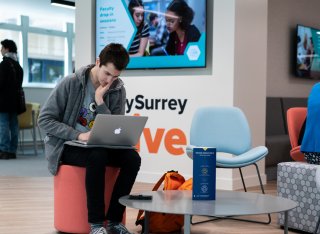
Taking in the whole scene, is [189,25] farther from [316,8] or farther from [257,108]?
[316,8]

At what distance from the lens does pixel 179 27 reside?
5551 mm

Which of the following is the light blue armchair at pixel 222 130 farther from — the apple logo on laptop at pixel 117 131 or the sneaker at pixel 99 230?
the sneaker at pixel 99 230

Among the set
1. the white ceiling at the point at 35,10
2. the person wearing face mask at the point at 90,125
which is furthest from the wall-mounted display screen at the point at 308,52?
the person wearing face mask at the point at 90,125

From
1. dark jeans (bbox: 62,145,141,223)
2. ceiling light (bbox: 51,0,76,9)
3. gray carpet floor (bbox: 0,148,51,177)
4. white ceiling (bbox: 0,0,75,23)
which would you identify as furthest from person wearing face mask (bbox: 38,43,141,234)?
white ceiling (bbox: 0,0,75,23)

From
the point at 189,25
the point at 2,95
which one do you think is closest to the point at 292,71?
the point at 189,25

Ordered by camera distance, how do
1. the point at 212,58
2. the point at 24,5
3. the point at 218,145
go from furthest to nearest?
the point at 24,5 < the point at 212,58 < the point at 218,145

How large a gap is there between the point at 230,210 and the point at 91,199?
876mm

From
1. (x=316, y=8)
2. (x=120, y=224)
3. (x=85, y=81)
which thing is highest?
(x=316, y=8)

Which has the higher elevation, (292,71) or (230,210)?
(292,71)

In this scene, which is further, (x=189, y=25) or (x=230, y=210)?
(x=189, y=25)

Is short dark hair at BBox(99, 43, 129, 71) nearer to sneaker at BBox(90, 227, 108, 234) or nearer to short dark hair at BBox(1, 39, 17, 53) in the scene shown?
sneaker at BBox(90, 227, 108, 234)

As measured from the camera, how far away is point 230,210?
2498 millimetres

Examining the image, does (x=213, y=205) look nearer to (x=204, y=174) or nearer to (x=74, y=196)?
(x=204, y=174)

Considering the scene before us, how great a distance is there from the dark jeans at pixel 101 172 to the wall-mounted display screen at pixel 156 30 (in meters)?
2.40
